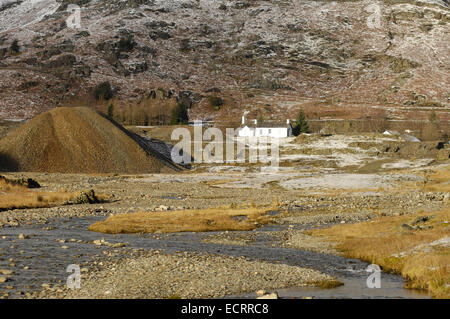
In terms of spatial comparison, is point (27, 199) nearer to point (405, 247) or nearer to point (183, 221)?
point (183, 221)

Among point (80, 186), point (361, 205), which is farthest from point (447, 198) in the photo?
point (80, 186)

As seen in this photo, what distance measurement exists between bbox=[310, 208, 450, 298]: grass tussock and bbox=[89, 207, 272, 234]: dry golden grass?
6972 millimetres

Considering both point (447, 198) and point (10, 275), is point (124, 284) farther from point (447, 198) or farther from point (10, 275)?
→ point (447, 198)

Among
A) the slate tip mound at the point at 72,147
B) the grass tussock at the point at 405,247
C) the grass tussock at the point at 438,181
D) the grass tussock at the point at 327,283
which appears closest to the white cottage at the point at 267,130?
the slate tip mound at the point at 72,147

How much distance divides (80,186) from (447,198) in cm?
4503

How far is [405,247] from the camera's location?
2684 cm

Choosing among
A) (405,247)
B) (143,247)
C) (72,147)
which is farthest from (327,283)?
(72,147)

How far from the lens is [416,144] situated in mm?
122625

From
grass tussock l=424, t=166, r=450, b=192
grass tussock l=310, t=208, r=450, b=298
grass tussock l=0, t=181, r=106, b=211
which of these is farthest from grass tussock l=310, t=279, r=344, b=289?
grass tussock l=424, t=166, r=450, b=192

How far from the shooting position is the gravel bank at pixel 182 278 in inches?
754

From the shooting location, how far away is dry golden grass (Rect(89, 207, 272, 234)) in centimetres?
3600

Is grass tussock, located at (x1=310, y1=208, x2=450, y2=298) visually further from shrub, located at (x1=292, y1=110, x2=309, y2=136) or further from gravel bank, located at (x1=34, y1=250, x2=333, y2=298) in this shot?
shrub, located at (x1=292, y1=110, x2=309, y2=136)

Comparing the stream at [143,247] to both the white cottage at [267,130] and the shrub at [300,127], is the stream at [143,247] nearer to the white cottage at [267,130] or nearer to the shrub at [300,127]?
the white cottage at [267,130]

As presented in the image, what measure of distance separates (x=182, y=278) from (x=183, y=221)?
18198 millimetres
